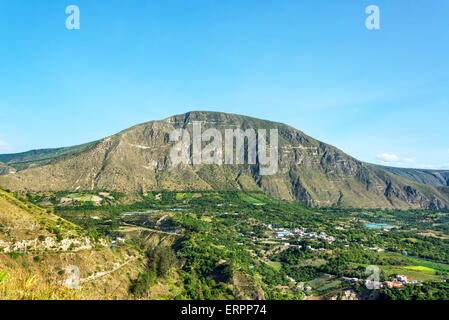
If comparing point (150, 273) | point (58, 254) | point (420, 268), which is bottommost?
point (420, 268)

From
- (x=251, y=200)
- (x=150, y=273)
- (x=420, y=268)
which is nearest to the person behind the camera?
(x=150, y=273)

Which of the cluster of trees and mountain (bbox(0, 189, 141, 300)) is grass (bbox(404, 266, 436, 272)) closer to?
the cluster of trees

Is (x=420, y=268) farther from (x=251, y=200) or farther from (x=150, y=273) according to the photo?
(x=251, y=200)

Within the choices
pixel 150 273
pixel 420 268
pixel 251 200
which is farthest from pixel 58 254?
pixel 251 200

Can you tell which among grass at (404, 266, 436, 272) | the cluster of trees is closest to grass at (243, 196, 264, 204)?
grass at (404, 266, 436, 272)

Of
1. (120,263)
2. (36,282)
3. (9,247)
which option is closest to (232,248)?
(120,263)

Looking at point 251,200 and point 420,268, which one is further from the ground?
point 251,200

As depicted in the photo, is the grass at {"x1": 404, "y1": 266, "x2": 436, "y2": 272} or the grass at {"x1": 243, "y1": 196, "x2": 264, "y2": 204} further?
the grass at {"x1": 243, "y1": 196, "x2": 264, "y2": 204}

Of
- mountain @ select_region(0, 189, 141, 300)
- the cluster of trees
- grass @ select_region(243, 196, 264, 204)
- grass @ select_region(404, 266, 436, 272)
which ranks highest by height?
mountain @ select_region(0, 189, 141, 300)

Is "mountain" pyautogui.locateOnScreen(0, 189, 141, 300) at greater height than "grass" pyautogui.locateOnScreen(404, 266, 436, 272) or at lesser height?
greater

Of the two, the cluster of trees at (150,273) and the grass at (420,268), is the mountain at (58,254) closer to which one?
the cluster of trees at (150,273)
